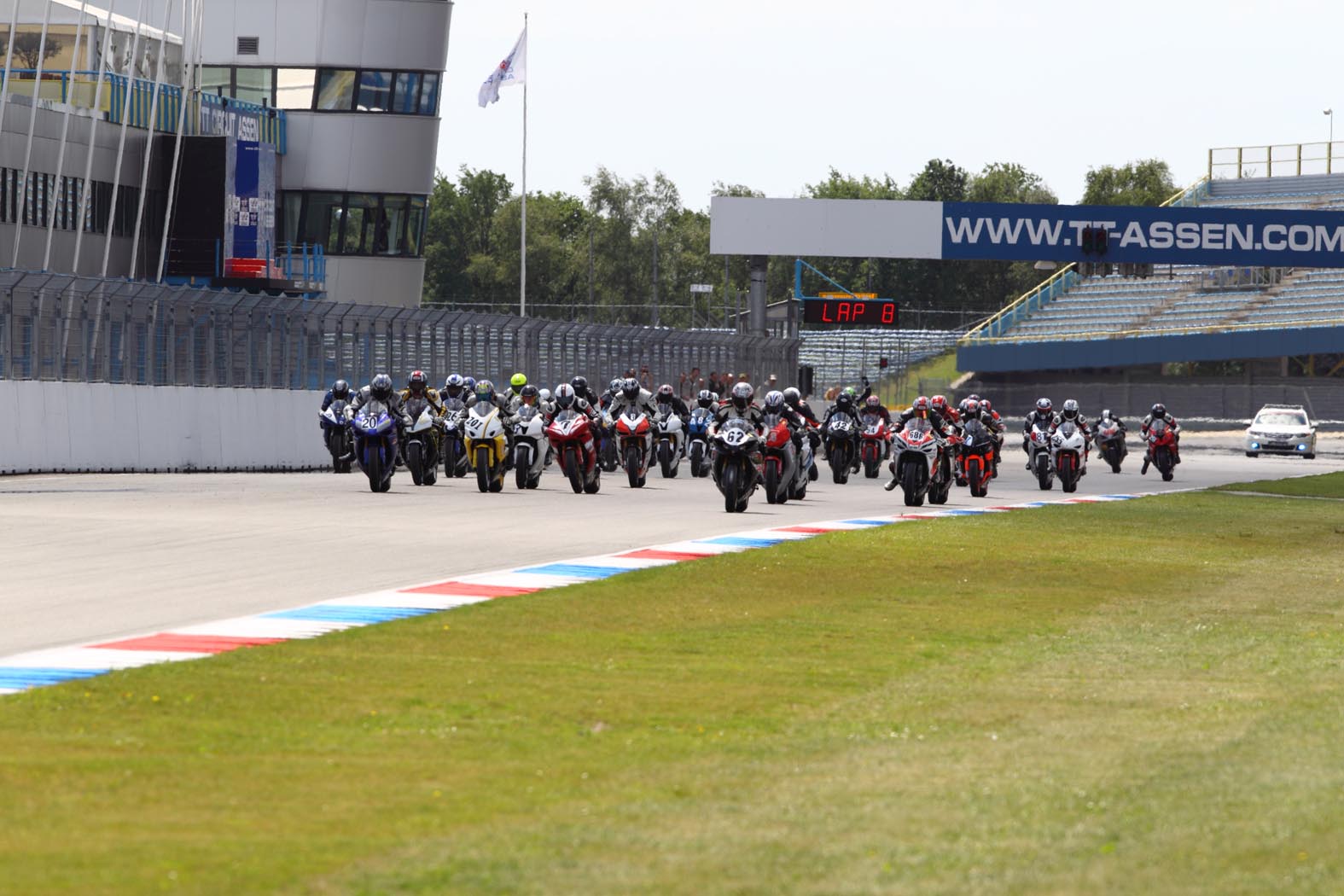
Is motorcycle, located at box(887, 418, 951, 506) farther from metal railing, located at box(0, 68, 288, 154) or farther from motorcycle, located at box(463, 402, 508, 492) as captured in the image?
metal railing, located at box(0, 68, 288, 154)

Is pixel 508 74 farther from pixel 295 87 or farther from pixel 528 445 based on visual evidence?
pixel 528 445

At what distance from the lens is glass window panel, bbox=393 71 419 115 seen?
5750 centimetres

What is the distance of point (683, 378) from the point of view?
151 ft

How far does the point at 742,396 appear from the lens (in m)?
23.1

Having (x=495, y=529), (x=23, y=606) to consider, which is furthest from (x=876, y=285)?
(x=23, y=606)

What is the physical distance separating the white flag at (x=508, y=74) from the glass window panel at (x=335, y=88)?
712 centimetres

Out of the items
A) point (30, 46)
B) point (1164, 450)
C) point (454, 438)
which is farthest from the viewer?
point (30, 46)

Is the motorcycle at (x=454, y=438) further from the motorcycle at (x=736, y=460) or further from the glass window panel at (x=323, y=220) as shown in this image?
the glass window panel at (x=323, y=220)

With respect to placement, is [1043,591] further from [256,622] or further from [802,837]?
[802,837]

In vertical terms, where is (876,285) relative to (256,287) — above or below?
above

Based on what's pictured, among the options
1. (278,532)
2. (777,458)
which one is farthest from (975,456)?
(278,532)

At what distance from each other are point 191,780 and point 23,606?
18.4ft

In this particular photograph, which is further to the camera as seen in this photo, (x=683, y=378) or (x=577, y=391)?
(x=683, y=378)

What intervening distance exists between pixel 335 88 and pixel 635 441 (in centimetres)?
2961
